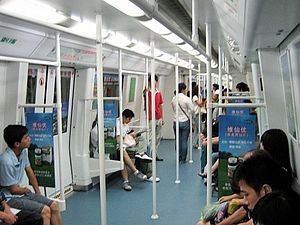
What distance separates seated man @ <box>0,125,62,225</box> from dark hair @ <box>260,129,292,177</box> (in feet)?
7.81

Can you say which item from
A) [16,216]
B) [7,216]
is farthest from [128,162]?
[7,216]

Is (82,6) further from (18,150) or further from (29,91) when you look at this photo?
(29,91)

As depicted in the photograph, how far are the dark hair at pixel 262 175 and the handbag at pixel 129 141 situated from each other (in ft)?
16.5

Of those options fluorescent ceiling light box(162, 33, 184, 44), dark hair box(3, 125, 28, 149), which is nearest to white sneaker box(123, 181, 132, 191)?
dark hair box(3, 125, 28, 149)

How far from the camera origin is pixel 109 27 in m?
4.88

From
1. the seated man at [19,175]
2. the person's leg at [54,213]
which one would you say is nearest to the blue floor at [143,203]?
the person's leg at [54,213]

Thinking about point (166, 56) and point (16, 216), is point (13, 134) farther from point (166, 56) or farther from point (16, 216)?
point (166, 56)

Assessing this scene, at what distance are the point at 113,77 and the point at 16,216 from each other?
193 inches

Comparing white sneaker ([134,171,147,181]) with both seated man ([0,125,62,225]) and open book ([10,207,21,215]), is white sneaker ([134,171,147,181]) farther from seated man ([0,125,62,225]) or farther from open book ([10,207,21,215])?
open book ([10,207,21,215])

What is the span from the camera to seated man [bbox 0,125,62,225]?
12.6 ft

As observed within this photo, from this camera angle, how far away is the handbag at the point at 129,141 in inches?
277

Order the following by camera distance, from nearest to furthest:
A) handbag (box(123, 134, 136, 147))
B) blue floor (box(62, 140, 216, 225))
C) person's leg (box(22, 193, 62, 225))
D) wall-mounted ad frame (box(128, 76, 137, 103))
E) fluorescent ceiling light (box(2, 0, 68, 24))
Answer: fluorescent ceiling light (box(2, 0, 68, 24)), person's leg (box(22, 193, 62, 225)), blue floor (box(62, 140, 216, 225)), handbag (box(123, 134, 136, 147)), wall-mounted ad frame (box(128, 76, 137, 103))

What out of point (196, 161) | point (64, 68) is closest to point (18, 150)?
point (64, 68)

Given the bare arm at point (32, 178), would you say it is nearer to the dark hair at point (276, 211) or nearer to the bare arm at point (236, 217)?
the bare arm at point (236, 217)
